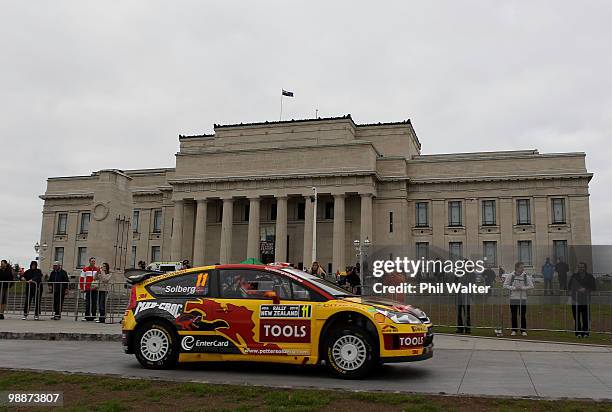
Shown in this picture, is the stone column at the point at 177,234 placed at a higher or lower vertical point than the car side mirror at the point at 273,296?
higher

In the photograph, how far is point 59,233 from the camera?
68.4 meters

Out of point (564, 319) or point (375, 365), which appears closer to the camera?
point (375, 365)

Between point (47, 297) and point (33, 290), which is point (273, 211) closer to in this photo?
point (47, 297)

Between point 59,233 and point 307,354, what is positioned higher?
point 59,233

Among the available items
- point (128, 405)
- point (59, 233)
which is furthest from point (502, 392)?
point (59, 233)

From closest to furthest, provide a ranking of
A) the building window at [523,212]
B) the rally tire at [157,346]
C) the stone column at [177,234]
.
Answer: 1. the rally tire at [157,346]
2. the building window at [523,212]
3. the stone column at [177,234]

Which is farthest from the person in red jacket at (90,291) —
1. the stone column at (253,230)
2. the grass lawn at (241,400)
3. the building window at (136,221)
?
the building window at (136,221)

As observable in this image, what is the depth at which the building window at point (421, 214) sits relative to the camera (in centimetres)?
5581

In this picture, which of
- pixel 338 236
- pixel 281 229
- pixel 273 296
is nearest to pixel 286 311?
pixel 273 296

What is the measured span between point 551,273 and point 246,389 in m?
11.7

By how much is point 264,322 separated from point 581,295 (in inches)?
390

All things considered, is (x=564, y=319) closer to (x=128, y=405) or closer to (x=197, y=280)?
(x=197, y=280)

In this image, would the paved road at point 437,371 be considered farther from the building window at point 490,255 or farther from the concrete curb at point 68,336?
the building window at point 490,255

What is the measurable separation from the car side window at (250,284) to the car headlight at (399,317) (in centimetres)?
158
